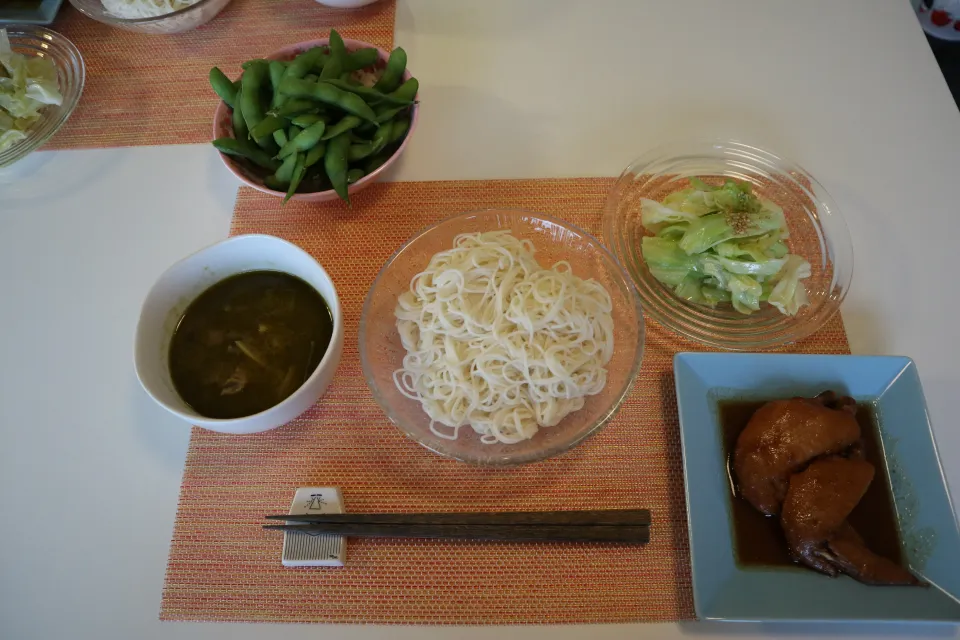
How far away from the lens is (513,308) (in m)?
1.44

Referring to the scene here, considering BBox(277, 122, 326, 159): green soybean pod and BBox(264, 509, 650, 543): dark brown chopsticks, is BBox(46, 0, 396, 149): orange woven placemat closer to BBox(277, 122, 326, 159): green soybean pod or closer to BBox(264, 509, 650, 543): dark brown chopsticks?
BBox(277, 122, 326, 159): green soybean pod

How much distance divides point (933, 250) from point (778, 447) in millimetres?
977

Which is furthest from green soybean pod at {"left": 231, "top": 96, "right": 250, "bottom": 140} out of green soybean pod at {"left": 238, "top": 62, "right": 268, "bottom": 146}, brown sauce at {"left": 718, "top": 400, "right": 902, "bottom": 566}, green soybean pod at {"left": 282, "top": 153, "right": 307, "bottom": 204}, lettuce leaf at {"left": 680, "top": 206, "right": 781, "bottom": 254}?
brown sauce at {"left": 718, "top": 400, "right": 902, "bottom": 566}

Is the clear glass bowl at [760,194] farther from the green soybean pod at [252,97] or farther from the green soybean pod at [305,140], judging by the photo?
the green soybean pod at [252,97]

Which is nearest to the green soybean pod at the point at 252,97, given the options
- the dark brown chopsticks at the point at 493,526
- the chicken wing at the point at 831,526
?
the dark brown chopsticks at the point at 493,526

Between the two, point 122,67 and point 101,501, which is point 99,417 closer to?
point 101,501

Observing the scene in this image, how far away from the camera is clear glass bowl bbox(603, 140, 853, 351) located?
5.15 ft

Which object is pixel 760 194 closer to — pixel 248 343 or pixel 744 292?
pixel 744 292

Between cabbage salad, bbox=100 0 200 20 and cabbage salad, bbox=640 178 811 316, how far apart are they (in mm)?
1942

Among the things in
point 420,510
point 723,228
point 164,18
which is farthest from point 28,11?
point 723,228

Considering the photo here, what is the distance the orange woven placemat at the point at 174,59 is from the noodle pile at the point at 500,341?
3.86ft

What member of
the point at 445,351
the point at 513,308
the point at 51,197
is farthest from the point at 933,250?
the point at 51,197

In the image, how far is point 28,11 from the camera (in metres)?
2.14

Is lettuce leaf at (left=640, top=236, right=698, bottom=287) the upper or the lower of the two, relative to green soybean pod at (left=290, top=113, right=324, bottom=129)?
lower
